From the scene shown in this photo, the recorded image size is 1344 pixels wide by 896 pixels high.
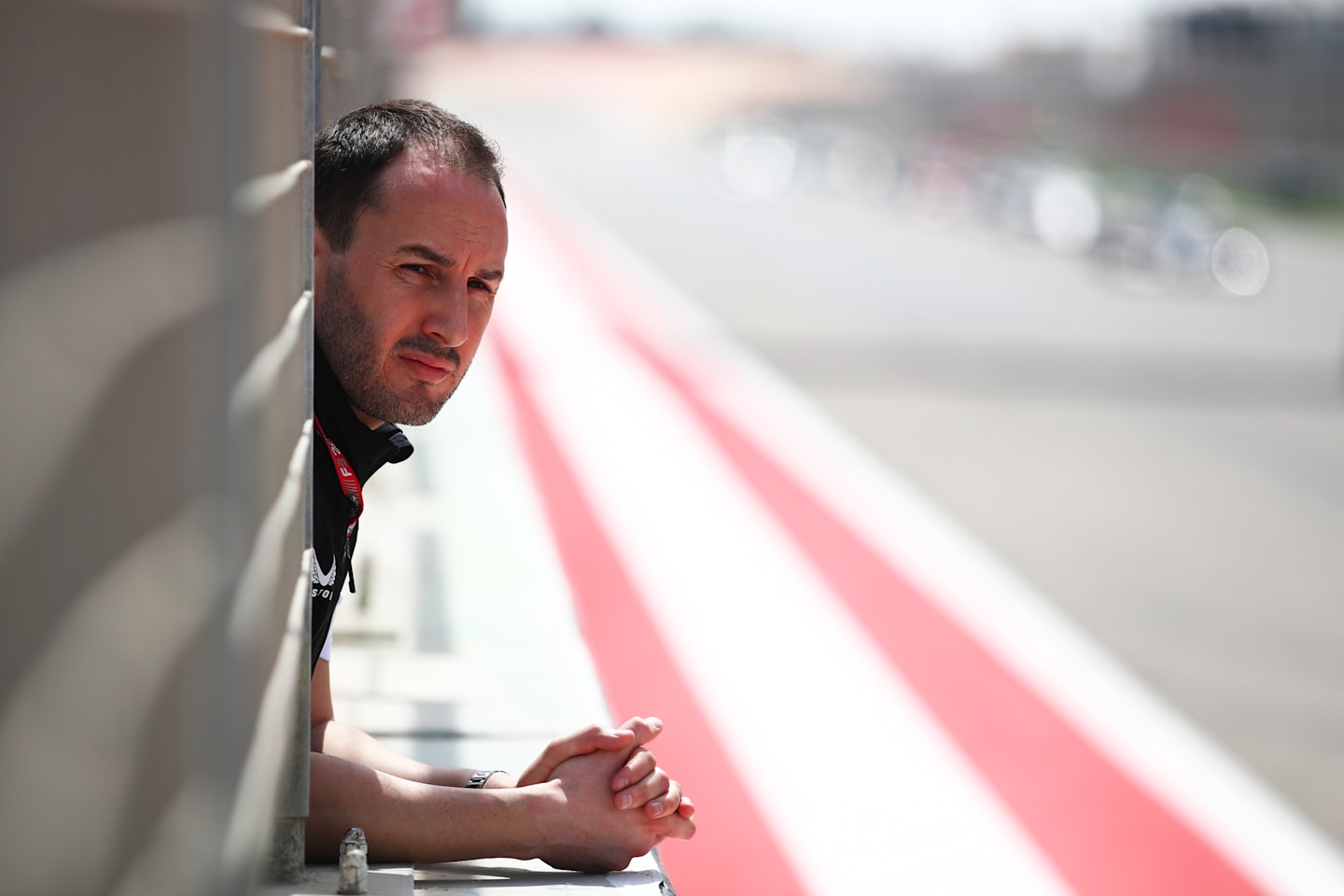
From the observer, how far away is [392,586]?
517cm

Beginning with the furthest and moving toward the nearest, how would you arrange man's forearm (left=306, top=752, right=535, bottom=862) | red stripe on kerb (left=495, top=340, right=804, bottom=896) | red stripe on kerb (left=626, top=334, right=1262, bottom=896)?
red stripe on kerb (left=626, top=334, right=1262, bottom=896) < red stripe on kerb (left=495, top=340, right=804, bottom=896) < man's forearm (left=306, top=752, right=535, bottom=862)

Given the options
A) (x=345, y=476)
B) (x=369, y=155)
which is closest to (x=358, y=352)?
(x=345, y=476)

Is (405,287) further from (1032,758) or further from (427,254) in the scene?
(1032,758)

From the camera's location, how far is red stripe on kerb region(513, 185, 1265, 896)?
488 cm

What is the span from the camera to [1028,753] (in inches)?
230

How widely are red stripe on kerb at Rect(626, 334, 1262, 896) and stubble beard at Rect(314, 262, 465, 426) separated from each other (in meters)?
2.96

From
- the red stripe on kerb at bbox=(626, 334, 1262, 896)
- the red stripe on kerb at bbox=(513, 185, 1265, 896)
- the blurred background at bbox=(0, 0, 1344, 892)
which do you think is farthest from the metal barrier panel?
the red stripe on kerb at bbox=(626, 334, 1262, 896)

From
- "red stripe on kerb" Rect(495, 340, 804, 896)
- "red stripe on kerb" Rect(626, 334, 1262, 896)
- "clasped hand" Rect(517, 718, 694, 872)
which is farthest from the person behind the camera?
"red stripe on kerb" Rect(626, 334, 1262, 896)

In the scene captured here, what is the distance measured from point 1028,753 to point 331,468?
3865mm

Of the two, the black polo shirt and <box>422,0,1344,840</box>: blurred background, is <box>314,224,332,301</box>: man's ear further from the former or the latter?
<box>422,0,1344,840</box>: blurred background

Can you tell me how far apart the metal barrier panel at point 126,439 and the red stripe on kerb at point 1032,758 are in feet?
12.9

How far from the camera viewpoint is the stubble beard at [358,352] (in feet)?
8.65

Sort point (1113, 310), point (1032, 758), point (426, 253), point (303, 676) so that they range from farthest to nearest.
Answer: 1. point (1113, 310)
2. point (1032, 758)
3. point (426, 253)
4. point (303, 676)

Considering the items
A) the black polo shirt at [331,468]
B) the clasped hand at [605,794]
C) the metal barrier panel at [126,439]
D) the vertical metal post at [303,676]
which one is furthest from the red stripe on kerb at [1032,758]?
the metal barrier panel at [126,439]
